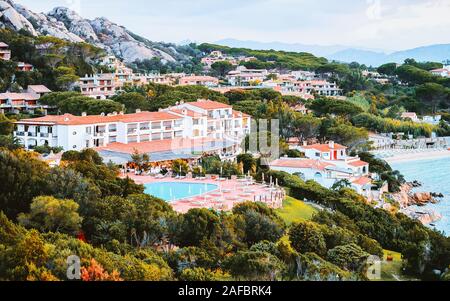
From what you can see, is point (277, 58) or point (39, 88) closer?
point (39, 88)

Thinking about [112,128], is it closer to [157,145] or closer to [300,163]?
[157,145]

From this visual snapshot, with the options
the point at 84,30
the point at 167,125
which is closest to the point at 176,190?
the point at 167,125

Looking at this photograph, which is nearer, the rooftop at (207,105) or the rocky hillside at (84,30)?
the rooftop at (207,105)

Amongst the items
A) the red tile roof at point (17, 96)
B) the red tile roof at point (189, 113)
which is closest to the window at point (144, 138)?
the red tile roof at point (189, 113)

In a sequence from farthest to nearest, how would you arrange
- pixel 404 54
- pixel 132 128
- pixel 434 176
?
pixel 434 176
pixel 132 128
pixel 404 54

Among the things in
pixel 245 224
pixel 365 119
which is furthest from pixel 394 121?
pixel 245 224

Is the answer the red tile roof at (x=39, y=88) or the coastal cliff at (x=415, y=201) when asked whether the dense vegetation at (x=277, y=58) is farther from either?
the coastal cliff at (x=415, y=201)
